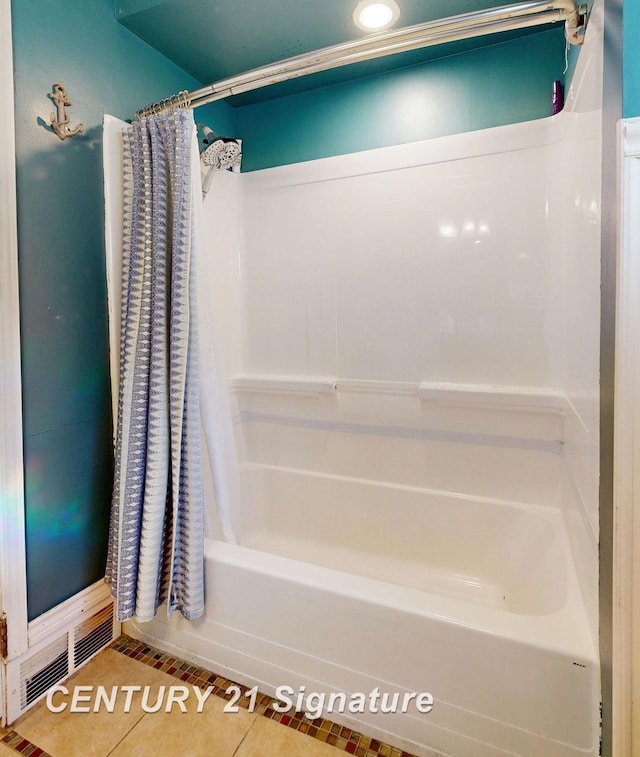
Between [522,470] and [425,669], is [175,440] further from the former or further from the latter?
[522,470]

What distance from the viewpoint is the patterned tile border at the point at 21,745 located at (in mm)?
1141

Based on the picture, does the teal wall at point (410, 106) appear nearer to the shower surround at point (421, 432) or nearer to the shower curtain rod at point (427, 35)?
the shower surround at point (421, 432)

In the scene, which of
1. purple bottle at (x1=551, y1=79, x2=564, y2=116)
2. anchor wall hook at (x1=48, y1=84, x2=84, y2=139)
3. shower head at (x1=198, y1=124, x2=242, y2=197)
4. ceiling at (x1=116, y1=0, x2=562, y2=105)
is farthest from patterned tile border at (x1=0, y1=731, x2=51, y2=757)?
purple bottle at (x1=551, y1=79, x2=564, y2=116)

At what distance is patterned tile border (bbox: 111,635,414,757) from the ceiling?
7.52 feet

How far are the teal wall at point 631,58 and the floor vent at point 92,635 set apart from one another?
6.74ft

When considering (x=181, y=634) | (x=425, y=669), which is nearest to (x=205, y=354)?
(x=181, y=634)

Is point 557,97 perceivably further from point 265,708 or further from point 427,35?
point 265,708

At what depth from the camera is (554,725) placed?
965 millimetres

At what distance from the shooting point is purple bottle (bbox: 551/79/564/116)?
155 cm

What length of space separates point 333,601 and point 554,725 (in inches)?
22.5

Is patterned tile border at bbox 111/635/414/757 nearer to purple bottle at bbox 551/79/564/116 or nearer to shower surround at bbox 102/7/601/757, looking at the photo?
shower surround at bbox 102/7/601/757

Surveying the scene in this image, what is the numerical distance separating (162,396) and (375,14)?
157cm

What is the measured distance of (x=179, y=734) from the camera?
1.19 metres

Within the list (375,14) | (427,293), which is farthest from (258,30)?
(427,293)
